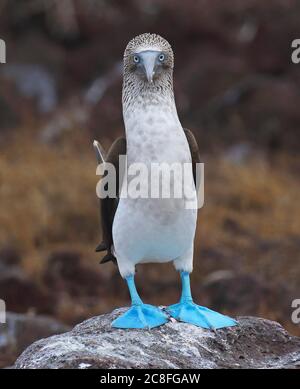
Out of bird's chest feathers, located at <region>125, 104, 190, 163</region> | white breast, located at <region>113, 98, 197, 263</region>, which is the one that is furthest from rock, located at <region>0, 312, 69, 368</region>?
bird's chest feathers, located at <region>125, 104, 190, 163</region>

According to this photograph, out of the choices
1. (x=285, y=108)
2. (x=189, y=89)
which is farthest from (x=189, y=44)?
(x=285, y=108)

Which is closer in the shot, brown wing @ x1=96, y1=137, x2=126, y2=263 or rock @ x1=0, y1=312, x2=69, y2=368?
brown wing @ x1=96, y1=137, x2=126, y2=263

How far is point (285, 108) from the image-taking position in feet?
46.7

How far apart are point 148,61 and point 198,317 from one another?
4.67 feet

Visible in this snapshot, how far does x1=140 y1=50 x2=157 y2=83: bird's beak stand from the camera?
4.95 metres

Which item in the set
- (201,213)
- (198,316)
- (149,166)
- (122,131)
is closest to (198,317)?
(198,316)

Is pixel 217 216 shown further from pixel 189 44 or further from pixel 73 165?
pixel 189 44

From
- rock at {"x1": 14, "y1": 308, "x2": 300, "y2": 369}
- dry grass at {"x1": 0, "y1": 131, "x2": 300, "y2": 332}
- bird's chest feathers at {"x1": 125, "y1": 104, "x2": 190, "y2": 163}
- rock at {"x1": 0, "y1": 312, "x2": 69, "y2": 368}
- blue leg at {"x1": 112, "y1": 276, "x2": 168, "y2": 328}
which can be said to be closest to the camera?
rock at {"x1": 14, "y1": 308, "x2": 300, "y2": 369}

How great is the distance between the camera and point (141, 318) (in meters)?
5.09

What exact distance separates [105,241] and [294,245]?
19.1 ft

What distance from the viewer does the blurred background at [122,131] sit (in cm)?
959

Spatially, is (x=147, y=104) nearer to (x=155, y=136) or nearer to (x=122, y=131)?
(x=155, y=136)

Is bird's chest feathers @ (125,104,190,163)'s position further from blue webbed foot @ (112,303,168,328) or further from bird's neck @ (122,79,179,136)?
blue webbed foot @ (112,303,168,328)
